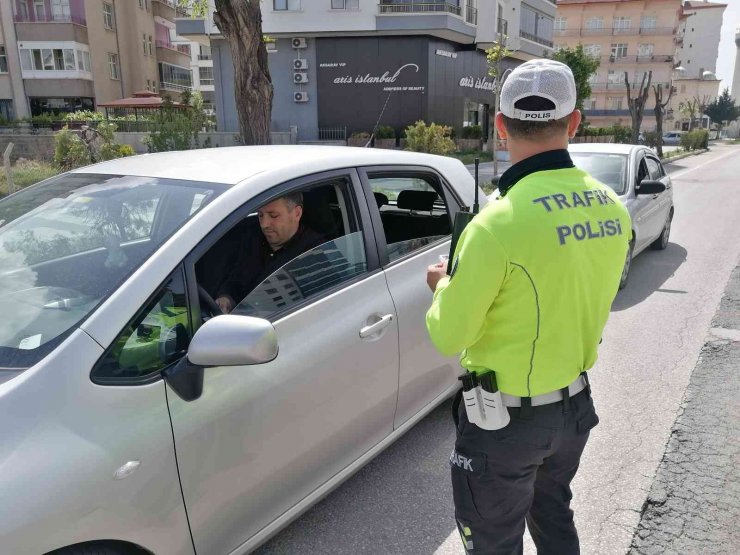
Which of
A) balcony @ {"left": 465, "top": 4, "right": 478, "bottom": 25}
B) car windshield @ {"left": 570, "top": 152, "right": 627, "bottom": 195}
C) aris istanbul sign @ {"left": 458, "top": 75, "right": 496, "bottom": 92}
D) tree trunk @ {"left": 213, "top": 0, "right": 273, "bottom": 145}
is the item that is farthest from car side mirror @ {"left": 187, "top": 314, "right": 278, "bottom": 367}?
aris istanbul sign @ {"left": 458, "top": 75, "right": 496, "bottom": 92}

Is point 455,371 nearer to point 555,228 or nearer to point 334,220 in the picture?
point 334,220

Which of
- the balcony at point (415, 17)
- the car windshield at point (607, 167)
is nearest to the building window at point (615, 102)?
the balcony at point (415, 17)

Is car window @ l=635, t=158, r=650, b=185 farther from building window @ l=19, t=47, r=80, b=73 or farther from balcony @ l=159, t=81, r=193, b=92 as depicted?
balcony @ l=159, t=81, r=193, b=92

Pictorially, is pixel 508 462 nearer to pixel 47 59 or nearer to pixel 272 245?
pixel 272 245

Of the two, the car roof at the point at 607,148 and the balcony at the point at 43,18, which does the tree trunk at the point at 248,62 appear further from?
the balcony at the point at 43,18

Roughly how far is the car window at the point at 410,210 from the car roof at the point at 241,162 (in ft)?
0.52

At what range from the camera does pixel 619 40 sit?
7638 cm

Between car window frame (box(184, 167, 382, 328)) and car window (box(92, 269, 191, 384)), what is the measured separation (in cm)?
4

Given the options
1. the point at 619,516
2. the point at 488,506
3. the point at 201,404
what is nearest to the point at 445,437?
the point at 619,516

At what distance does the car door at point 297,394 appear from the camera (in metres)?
1.93

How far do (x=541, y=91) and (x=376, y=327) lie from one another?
4.31 feet

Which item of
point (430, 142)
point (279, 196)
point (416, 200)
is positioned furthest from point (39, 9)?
point (279, 196)

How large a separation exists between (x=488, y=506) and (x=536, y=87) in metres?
1.22

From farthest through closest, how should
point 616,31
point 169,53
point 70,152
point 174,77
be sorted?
point 616,31 → point 174,77 → point 169,53 → point 70,152
